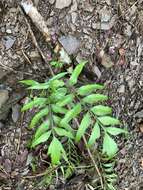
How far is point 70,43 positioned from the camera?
240cm

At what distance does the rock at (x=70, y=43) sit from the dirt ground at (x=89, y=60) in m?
0.01

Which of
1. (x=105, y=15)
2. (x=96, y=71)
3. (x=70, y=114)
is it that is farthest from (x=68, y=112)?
(x=105, y=15)

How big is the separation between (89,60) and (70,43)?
0.14 metres

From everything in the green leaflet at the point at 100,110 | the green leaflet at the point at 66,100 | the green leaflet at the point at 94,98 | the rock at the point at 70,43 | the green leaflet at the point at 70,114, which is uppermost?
the rock at the point at 70,43

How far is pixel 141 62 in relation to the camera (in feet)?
8.04

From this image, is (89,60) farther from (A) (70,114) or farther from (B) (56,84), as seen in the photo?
(A) (70,114)

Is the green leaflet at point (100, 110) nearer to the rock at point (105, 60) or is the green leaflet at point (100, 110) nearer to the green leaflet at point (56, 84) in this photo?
the green leaflet at point (56, 84)

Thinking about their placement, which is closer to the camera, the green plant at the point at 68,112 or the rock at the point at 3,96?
the green plant at the point at 68,112

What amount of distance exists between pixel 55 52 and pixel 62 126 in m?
0.49

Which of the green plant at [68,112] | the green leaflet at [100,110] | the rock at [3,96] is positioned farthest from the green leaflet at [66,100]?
the rock at [3,96]

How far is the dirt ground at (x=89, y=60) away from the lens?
2410 mm

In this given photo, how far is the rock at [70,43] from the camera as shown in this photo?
2.40m

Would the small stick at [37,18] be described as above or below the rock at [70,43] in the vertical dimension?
above

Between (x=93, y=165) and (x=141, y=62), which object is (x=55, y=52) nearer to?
(x=141, y=62)
